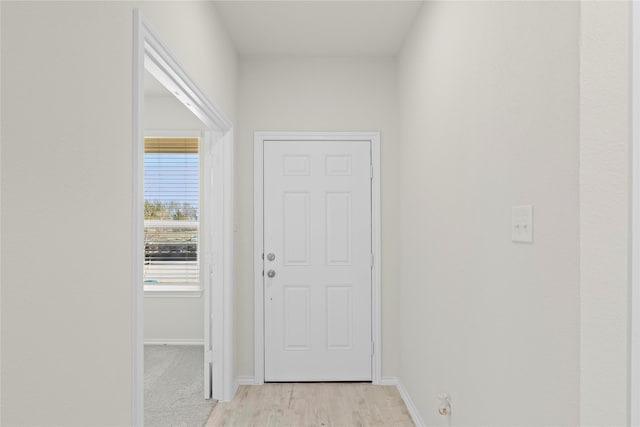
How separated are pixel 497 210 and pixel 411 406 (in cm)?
197

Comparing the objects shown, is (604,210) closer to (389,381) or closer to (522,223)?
(522,223)

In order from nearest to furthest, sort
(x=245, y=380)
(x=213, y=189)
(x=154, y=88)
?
(x=213, y=189), (x=245, y=380), (x=154, y=88)

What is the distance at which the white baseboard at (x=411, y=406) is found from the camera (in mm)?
2924

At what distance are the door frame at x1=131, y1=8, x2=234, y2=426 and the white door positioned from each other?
48 cm

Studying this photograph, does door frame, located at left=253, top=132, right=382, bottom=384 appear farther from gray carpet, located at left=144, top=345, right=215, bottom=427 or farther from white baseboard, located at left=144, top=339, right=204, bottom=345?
white baseboard, located at left=144, top=339, right=204, bottom=345

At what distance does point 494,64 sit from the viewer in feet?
5.74

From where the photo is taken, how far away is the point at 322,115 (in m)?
3.76

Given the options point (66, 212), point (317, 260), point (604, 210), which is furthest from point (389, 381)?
point (66, 212)

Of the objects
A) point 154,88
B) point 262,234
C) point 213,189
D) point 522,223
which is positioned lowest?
point 262,234

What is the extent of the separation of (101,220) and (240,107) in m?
2.54

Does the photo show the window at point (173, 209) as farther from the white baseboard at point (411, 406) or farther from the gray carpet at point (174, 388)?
the white baseboard at point (411, 406)

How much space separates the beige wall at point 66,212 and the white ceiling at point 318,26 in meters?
1.59

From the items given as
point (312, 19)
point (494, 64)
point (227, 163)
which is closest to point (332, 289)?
point (227, 163)

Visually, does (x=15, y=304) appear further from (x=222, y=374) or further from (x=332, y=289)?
(x=332, y=289)
